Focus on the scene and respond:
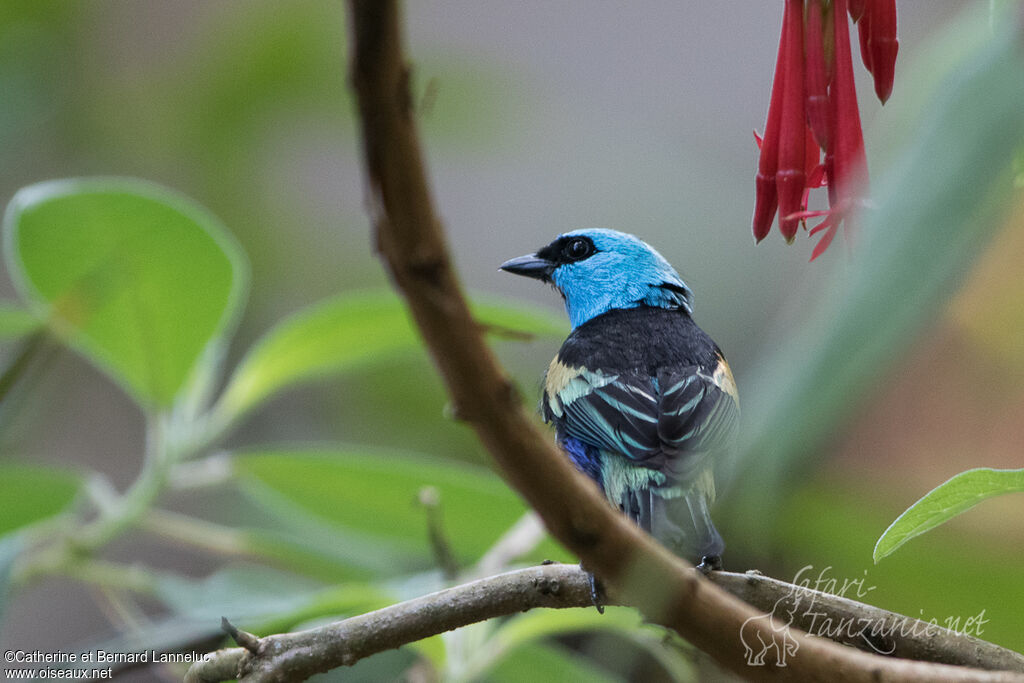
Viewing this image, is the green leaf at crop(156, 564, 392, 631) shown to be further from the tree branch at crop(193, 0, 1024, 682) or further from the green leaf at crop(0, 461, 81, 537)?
the tree branch at crop(193, 0, 1024, 682)

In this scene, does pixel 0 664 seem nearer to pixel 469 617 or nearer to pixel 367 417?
pixel 367 417

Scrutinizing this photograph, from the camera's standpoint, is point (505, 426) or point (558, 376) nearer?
point (505, 426)

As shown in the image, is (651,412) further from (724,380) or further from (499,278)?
(499,278)

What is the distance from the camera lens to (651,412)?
1.24 metres

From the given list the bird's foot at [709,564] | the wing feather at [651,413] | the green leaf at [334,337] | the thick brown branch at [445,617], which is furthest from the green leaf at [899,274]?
the green leaf at [334,337]

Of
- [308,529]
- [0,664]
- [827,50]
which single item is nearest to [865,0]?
[827,50]

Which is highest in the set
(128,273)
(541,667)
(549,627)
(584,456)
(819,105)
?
(819,105)

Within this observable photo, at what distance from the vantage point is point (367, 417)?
299cm

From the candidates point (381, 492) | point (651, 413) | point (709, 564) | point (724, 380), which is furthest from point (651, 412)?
point (381, 492)

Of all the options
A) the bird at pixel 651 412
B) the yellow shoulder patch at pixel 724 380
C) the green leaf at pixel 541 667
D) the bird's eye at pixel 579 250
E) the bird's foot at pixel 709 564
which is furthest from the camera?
Answer: the bird's eye at pixel 579 250

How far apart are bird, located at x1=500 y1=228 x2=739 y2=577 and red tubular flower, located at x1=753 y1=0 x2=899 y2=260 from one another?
358mm

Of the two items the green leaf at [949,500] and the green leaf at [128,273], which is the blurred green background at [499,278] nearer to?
the green leaf at [949,500]

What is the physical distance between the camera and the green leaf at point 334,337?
1580 mm

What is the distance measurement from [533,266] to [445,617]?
953mm
